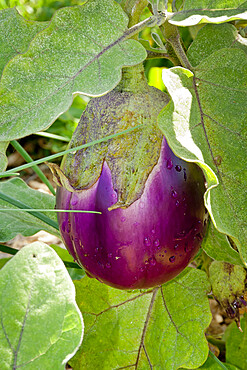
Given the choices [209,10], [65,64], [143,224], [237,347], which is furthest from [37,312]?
[237,347]

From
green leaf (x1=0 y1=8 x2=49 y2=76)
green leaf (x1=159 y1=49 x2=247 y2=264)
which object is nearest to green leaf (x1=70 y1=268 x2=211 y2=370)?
green leaf (x1=159 y1=49 x2=247 y2=264)

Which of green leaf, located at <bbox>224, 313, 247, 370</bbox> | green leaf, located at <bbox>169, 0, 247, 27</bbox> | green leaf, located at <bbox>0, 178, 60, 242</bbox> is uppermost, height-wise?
green leaf, located at <bbox>169, 0, 247, 27</bbox>

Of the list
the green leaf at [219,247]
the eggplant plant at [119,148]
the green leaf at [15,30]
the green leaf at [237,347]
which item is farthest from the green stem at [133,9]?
the green leaf at [237,347]

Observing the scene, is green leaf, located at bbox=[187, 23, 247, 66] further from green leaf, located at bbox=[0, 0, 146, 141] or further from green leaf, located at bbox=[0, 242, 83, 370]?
green leaf, located at bbox=[0, 242, 83, 370]

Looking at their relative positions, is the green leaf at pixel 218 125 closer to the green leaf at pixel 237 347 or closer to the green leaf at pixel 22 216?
the green leaf at pixel 22 216

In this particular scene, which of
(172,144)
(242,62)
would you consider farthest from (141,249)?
(242,62)

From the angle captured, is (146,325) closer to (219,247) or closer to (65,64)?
(219,247)
